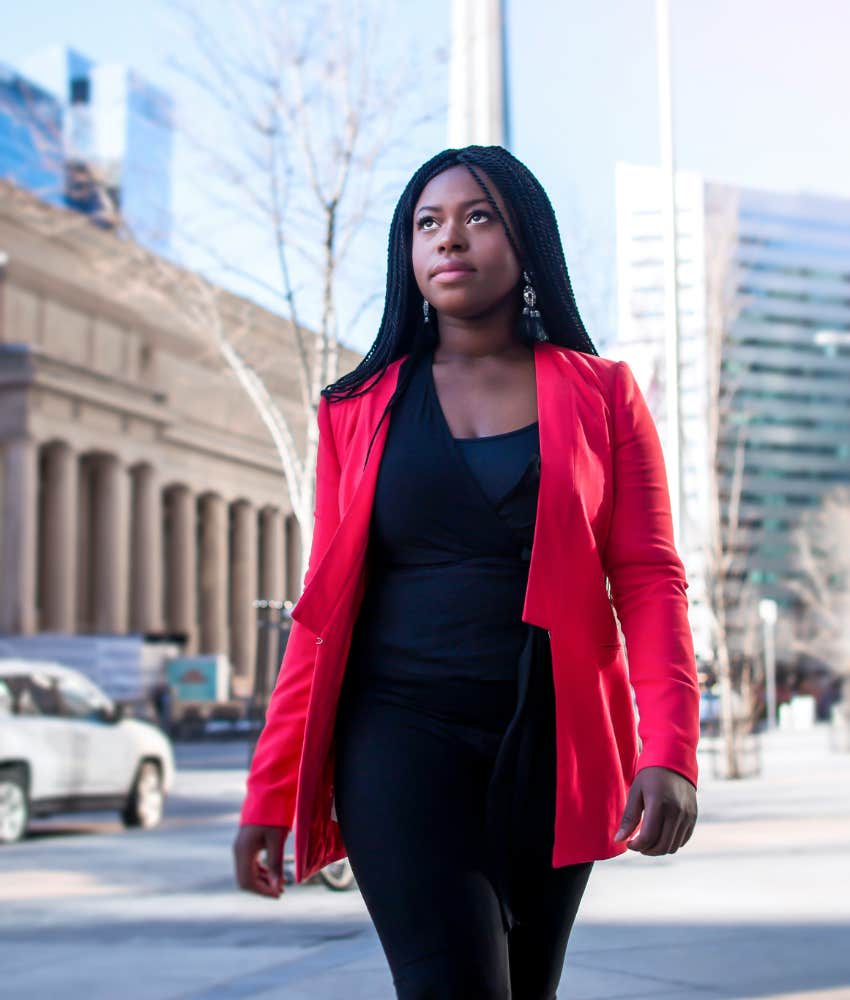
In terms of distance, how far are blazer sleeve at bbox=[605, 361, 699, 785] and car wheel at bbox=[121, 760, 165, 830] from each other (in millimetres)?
14703

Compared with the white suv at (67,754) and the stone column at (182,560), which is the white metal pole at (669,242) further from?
the stone column at (182,560)

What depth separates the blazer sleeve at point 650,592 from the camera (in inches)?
100.0

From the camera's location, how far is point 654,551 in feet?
8.89

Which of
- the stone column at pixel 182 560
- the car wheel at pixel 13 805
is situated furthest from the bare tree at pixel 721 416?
the stone column at pixel 182 560

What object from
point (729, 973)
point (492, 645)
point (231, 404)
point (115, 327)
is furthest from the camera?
point (231, 404)

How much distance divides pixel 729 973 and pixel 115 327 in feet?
229

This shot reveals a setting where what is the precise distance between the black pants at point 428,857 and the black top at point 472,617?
0.03m

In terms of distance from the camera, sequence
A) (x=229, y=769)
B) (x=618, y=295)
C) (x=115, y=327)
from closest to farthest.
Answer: (x=618, y=295) < (x=229, y=769) < (x=115, y=327)

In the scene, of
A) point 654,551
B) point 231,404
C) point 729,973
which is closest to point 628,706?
point 654,551

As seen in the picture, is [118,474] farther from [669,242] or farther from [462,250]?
[462,250]

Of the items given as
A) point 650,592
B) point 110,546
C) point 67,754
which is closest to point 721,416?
point 67,754

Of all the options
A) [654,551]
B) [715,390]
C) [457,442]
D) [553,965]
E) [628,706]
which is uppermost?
[715,390]

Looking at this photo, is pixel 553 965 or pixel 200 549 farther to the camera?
pixel 200 549

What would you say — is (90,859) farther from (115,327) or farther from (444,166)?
(115,327)
